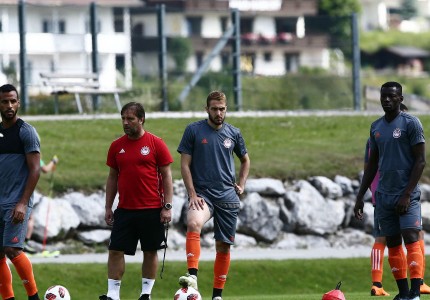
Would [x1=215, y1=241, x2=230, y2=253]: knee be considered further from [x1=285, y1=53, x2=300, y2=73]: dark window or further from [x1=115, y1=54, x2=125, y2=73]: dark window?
[x1=285, y1=53, x2=300, y2=73]: dark window

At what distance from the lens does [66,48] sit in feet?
108

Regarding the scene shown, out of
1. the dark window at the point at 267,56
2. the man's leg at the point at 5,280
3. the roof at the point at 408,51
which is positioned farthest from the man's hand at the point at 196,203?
the roof at the point at 408,51

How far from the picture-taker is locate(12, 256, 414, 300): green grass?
20.3 meters

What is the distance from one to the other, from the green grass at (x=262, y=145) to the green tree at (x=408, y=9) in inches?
5142

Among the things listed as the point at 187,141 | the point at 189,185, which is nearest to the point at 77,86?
the point at 187,141

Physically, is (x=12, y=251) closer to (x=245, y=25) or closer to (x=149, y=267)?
(x=149, y=267)

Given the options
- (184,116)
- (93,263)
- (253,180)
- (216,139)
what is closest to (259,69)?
(184,116)

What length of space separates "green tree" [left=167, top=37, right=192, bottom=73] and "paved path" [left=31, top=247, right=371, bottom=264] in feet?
29.3

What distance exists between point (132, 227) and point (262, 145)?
12.7m

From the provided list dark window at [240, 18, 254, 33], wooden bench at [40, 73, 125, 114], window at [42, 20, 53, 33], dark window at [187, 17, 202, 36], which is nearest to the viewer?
wooden bench at [40, 73, 125, 114]

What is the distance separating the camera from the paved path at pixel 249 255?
73.1 ft

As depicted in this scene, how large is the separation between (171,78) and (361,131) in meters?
4.95

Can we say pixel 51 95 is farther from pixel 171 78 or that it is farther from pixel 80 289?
pixel 80 289

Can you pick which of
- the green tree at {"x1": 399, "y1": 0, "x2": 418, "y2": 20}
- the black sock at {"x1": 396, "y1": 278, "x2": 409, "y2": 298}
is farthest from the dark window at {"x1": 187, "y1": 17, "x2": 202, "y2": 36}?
the green tree at {"x1": 399, "y1": 0, "x2": 418, "y2": 20}
